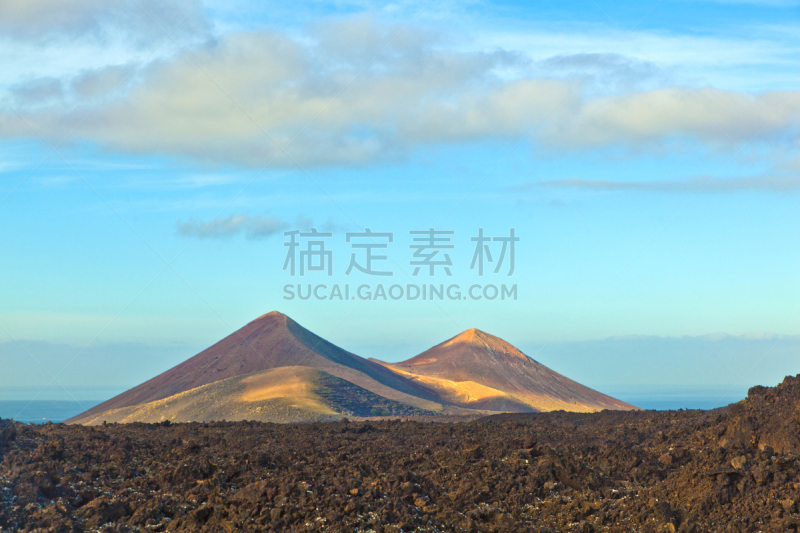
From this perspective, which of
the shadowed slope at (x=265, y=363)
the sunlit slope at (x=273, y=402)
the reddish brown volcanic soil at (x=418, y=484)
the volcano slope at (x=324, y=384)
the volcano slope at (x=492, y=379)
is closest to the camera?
the reddish brown volcanic soil at (x=418, y=484)

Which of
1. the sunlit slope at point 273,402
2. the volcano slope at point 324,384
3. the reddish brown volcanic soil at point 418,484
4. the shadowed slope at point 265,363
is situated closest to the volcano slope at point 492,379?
the volcano slope at point 324,384

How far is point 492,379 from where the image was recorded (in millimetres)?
75562

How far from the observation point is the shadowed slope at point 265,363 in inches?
2422

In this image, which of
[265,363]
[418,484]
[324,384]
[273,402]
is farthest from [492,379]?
[418,484]

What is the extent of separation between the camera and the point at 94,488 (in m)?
12.2

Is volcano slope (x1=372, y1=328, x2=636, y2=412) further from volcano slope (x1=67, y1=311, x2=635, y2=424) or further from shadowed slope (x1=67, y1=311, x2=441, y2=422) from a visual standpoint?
shadowed slope (x1=67, y1=311, x2=441, y2=422)


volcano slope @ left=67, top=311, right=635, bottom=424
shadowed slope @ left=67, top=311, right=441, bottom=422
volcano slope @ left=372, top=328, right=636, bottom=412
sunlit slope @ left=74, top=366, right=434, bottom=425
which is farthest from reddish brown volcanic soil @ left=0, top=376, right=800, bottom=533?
volcano slope @ left=372, top=328, right=636, bottom=412

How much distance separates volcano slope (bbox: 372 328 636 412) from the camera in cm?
6431

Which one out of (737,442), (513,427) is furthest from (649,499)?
(513,427)

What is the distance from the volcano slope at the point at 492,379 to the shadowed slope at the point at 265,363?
364 cm

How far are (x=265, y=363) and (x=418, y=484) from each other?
169 ft

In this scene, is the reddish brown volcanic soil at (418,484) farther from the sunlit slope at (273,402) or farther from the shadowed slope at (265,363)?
the shadowed slope at (265,363)

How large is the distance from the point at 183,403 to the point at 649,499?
3956 cm

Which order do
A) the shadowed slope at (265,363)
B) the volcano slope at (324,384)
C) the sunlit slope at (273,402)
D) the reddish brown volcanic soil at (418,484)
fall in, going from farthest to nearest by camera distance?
the shadowed slope at (265,363) < the volcano slope at (324,384) < the sunlit slope at (273,402) < the reddish brown volcanic soil at (418,484)
